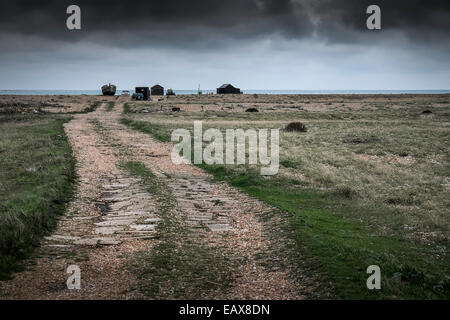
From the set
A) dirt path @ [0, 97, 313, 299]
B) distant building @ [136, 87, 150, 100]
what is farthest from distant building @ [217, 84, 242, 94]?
dirt path @ [0, 97, 313, 299]

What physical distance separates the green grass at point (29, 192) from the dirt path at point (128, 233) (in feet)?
1.24

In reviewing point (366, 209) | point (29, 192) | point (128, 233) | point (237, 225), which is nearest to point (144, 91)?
point (29, 192)

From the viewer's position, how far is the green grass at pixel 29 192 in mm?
8141

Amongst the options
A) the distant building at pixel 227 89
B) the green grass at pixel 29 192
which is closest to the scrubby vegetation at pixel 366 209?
the green grass at pixel 29 192

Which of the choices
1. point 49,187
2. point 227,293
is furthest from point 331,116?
point 227,293

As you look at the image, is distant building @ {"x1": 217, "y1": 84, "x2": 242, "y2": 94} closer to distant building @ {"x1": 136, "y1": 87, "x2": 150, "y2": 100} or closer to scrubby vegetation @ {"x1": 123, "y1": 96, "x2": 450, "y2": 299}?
distant building @ {"x1": 136, "y1": 87, "x2": 150, "y2": 100}

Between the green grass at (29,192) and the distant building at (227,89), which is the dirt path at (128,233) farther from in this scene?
the distant building at (227,89)

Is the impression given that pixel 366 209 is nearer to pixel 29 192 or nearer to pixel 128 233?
pixel 128 233

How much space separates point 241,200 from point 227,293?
21.6 ft

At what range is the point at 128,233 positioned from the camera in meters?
9.48

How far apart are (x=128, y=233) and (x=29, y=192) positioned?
15.0 ft

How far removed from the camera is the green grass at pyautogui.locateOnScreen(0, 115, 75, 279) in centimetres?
814

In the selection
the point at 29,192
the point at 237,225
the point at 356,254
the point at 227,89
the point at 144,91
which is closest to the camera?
the point at 356,254

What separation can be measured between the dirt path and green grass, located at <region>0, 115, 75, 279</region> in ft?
1.24
